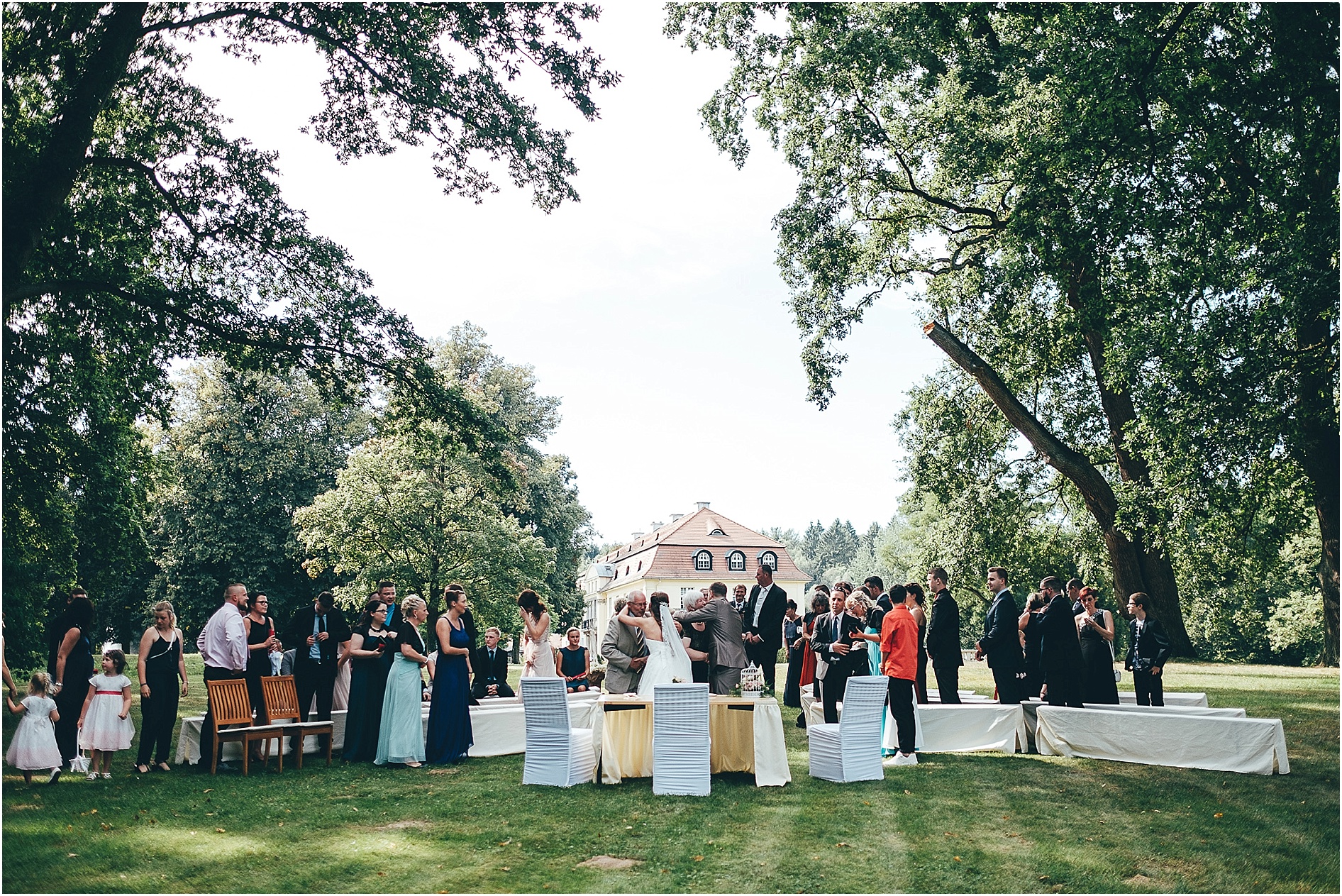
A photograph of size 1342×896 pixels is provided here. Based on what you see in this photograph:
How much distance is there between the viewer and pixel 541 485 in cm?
3988

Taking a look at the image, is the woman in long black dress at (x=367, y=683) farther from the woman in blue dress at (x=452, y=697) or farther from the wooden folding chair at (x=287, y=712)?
the woman in blue dress at (x=452, y=697)

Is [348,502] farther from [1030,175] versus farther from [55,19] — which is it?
[1030,175]

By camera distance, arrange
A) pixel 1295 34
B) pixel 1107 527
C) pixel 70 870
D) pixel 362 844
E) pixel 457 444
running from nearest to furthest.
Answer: pixel 70 870 → pixel 362 844 → pixel 1295 34 → pixel 457 444 → pixel 1107 527

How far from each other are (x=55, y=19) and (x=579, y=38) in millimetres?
6029

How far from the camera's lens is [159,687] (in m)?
9.92

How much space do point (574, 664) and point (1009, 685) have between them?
590cm

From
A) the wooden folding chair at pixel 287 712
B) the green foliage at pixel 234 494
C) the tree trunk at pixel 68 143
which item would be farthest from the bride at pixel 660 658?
the green foliage at pixel 234 494

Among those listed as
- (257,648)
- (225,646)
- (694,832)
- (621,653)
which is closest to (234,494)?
(257,648)

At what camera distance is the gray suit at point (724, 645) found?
10.4 metres

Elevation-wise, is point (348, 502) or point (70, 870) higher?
point (348, 502)

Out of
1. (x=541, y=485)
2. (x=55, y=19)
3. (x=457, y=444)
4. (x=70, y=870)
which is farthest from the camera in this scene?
(x=541, y=485)

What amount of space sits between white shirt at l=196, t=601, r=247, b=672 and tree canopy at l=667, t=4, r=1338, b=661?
12018 millimetres

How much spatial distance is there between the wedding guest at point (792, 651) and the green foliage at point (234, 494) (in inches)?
897

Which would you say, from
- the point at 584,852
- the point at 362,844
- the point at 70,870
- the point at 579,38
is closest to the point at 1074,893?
the point at 584,852
